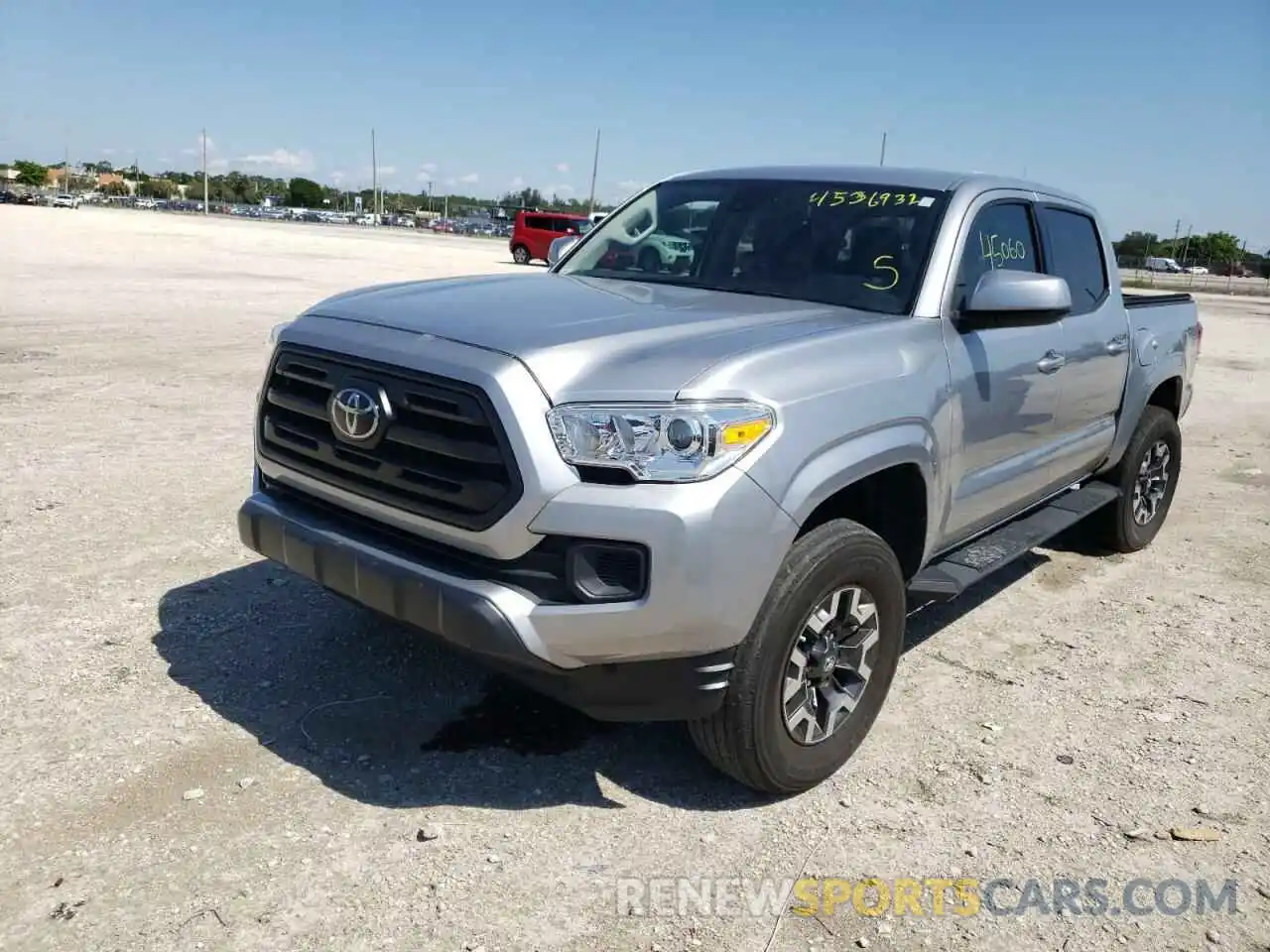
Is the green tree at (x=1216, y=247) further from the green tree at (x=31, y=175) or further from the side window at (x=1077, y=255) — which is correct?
the green tree at (x=31, y=175)

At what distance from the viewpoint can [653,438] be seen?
2.77m

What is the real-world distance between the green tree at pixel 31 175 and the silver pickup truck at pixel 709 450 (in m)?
145

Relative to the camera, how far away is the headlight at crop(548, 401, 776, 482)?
2756 millimetres

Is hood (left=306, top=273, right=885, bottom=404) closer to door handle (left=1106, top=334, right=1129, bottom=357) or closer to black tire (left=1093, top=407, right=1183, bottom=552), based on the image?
door handle (left=1106, top=334, right=1129, bottom=357)

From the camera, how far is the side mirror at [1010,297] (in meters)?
3.67

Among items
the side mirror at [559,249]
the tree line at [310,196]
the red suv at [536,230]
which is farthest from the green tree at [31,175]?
the side mirror at [559,249]

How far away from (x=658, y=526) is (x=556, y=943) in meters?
1.04

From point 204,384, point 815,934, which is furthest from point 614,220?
point 204,384

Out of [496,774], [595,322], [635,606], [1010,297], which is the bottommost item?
[496,774]

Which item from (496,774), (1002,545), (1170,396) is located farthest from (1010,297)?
(1170,396)

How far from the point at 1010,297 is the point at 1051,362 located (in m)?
0.87

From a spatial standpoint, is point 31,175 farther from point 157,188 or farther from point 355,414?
point 355,414

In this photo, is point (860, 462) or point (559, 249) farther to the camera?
point (559, 249)

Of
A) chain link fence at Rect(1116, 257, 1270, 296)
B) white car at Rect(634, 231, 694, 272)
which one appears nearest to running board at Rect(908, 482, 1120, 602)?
white car at Rect(634, 231, 694, 272)
